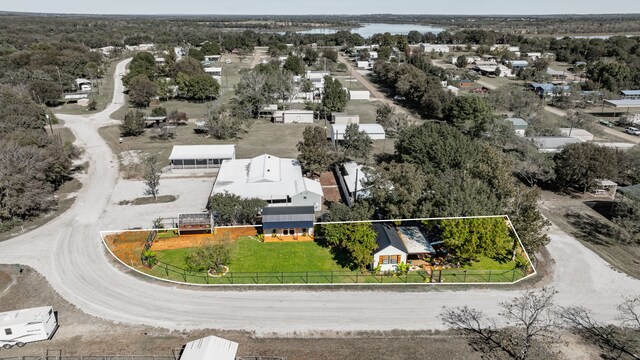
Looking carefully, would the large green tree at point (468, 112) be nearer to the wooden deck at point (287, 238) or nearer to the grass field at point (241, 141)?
the grass field at point (241, 141)

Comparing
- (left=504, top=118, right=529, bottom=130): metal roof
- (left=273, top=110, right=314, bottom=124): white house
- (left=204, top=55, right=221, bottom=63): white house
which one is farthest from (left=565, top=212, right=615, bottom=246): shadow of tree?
(left=204, top=55, right=221, bottom=63): white house

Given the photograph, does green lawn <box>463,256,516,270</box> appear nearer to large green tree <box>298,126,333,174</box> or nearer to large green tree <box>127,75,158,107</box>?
large green tree <box>298,126,333,174</box>

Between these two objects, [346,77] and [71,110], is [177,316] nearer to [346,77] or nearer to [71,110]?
[71,110]

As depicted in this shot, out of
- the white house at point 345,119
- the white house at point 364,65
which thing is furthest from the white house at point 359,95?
the white house at point 364,65

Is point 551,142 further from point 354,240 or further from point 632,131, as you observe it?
point 354,240

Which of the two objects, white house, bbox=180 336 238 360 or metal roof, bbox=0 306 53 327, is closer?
white house, bbox=180 336 238 360

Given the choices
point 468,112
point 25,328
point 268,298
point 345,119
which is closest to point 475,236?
point 268,298
